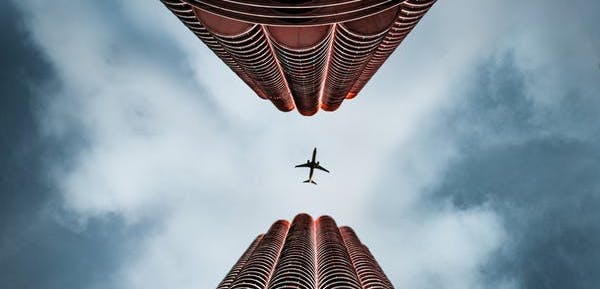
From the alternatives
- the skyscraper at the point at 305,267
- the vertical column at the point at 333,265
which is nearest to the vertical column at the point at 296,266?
the skyscraper at the point at 305,267

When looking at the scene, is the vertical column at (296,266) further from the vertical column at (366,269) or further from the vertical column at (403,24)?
the vertical column at (403,24)

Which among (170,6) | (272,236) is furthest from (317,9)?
(272,236)

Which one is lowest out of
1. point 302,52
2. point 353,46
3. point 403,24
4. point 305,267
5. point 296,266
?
point 296,266

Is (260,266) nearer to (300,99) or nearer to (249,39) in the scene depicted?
(249,39)

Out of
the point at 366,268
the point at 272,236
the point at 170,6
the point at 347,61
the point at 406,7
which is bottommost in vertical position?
the point at 366,268

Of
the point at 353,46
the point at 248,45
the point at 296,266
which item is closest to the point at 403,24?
the point at 353,46

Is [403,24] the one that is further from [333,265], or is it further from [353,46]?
[333,265]

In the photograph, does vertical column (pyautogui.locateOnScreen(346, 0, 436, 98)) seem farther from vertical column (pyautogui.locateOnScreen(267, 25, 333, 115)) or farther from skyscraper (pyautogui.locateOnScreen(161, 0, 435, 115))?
vertical column (pyautogui.locateOnScreen(267, 25, 333, 115))
